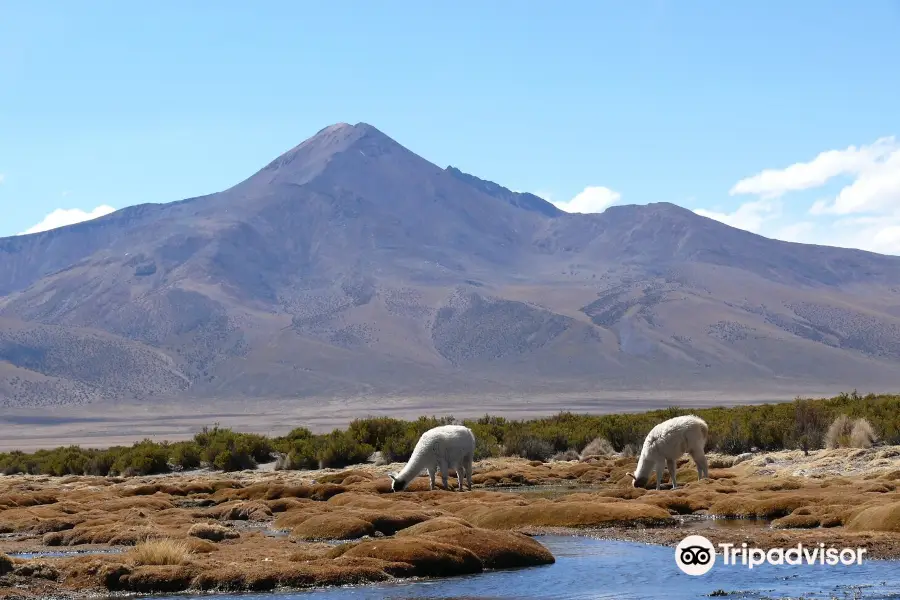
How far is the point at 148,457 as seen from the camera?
58594 mm

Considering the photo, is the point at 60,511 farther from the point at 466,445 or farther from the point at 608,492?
the point at 608,492

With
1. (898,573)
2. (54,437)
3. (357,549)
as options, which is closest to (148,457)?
(357,549)

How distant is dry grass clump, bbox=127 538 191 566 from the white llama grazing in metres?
16.7

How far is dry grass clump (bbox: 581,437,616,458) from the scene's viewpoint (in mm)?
56906

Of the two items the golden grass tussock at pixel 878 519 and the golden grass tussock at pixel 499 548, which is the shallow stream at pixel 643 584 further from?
the golden grass tussock at pixel 878 519

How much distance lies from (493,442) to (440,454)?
2356cm

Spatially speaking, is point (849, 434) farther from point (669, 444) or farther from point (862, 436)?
point (669, 444)

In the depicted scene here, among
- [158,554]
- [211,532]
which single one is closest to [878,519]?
[211,532]

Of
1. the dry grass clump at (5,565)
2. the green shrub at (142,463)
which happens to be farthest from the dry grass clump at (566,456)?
the dry grass clump at (5,565)

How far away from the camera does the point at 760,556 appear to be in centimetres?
2275

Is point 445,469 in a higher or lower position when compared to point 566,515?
higher

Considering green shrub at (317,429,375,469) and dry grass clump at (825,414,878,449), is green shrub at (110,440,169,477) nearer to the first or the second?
green shrub at (317,429,375,469)

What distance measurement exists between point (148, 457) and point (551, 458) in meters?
19.4

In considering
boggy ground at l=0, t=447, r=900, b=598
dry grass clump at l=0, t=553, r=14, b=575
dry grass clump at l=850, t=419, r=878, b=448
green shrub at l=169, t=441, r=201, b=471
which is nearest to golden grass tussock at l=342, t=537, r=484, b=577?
boggy ground at l=0, t=447, r=900, b=598
